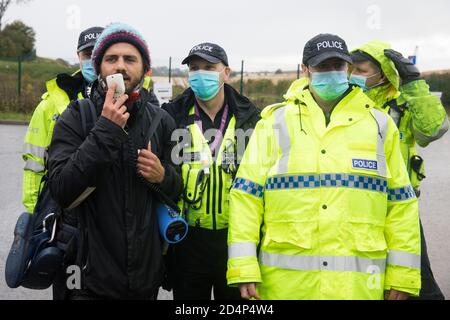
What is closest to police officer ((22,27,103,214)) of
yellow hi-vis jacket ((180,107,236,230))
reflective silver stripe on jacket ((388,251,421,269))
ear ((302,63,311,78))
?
yellow hi-vis jacket ((180,107,236,230))

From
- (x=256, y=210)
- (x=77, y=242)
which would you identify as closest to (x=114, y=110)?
(x=77, y=242)

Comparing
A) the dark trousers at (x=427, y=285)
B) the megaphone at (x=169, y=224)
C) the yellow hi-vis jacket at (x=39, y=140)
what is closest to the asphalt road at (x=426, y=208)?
the dark trousers at (x=427, y=285)

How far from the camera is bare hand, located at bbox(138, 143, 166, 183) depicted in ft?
8.59

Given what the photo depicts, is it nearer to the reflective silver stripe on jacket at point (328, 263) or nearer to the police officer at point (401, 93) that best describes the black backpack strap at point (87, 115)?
the reflective silver stripe on jacket at point (328, 263)

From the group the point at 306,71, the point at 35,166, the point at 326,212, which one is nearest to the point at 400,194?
the point at 326,212

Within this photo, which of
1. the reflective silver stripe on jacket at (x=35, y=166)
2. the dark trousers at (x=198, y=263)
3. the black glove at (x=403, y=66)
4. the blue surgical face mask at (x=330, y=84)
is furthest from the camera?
the black glove at (x=403, y=66)

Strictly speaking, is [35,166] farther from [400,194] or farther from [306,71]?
[400,194]

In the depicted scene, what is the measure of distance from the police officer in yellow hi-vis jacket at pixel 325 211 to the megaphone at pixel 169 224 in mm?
279

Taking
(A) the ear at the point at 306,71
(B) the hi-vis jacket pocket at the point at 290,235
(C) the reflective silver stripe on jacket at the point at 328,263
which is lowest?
(C) the reflective silver stripe on jacket at the point at 328,263

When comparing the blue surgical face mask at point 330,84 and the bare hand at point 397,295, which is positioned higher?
the blue surgical face mask at point 330,84

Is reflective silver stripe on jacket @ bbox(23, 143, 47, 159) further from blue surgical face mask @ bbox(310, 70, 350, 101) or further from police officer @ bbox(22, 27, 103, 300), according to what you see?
blue surgical face mask @ bbox(310, 70, 350, 101)

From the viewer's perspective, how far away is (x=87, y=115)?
2635 millimetres

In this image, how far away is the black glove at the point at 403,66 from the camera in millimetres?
3941
